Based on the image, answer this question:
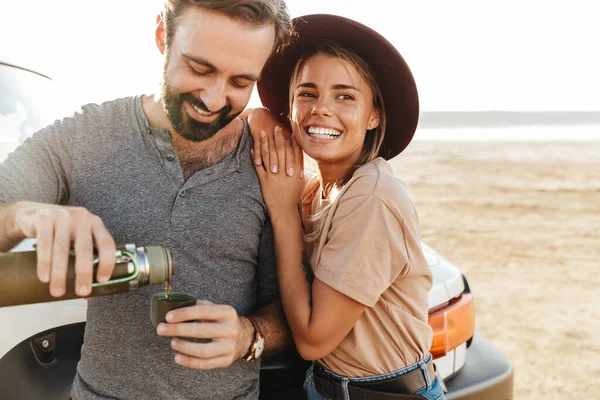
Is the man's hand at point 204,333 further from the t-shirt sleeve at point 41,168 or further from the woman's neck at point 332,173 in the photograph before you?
the woman's neck at point 332,173

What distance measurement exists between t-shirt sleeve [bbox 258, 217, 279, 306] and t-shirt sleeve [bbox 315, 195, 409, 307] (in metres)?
0.22

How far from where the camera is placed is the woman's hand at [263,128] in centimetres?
202

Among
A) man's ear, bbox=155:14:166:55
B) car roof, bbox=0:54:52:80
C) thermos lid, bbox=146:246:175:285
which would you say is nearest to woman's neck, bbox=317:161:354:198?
man's ear, bbox=155:14:166:55

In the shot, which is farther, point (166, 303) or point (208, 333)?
point (208, 333)

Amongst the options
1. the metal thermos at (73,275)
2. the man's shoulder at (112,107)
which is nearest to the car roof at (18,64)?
the man's shoulder at (112,107)

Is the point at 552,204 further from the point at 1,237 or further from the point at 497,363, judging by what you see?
the point at 1,237

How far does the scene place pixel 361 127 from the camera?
7.41 feet

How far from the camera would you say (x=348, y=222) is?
6.09 ft

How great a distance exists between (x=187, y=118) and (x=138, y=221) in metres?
0.34

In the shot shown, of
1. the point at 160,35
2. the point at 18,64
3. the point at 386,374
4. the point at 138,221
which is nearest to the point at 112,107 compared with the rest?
the point at 160,35

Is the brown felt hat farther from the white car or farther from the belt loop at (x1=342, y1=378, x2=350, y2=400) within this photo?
the belt loop at (x1=342, y1=378, x2=350, y2=400)

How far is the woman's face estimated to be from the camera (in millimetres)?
2152

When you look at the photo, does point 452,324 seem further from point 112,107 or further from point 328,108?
point 112,107

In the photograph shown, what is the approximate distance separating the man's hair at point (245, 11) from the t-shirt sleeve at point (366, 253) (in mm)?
597
